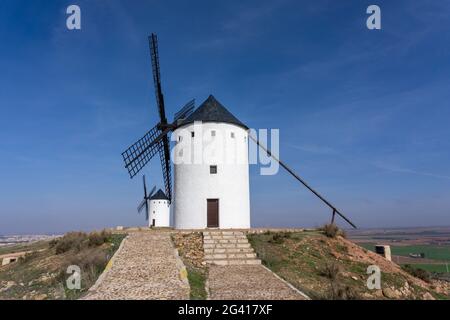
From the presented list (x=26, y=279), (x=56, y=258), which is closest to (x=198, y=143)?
(x=56, y=258)

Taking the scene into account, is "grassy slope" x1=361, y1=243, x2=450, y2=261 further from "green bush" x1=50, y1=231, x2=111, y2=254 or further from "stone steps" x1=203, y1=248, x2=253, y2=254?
"green bush" x1=50, y1=231, x2=111, y2=254

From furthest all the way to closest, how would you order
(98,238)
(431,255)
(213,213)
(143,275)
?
(431,255) → (213,213) → (98,238) → (143,275)

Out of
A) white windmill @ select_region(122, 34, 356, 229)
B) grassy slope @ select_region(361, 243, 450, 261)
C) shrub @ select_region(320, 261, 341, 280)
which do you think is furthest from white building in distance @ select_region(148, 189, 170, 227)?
grassy slope @ select_region(361, 243, 450, 261)

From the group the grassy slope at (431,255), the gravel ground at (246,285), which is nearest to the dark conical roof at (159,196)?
the gravel ground at (246,285)

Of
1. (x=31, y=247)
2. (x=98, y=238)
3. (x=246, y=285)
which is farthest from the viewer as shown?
(x=31, y=247)

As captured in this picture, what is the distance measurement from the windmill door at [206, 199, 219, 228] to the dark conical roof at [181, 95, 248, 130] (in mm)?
5228

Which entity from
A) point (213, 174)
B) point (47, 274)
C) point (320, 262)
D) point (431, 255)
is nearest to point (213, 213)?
point (213, 174)

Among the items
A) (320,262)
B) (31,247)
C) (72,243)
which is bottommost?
(31,247)

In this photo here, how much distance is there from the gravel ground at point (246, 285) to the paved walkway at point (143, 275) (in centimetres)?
106

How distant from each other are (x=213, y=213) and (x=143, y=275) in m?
9.82

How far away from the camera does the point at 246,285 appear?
9.47 m

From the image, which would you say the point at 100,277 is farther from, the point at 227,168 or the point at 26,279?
the point at 227,168

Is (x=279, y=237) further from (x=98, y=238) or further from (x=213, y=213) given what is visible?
(x=98, y=238)

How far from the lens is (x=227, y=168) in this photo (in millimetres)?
20016
